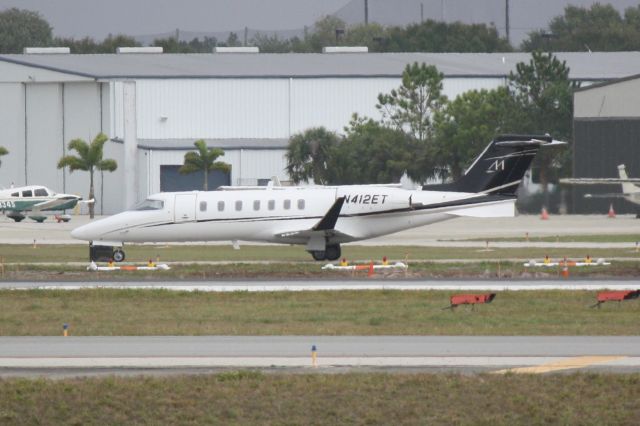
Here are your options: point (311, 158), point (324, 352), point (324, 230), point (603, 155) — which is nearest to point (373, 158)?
point (311, 158)

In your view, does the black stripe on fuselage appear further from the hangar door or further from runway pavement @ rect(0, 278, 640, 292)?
the hangar door

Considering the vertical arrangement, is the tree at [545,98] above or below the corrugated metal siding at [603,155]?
above

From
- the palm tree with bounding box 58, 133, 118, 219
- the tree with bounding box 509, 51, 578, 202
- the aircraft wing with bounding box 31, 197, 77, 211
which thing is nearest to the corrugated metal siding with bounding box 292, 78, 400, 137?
the tree with bounding box 509, 51, 578, 202

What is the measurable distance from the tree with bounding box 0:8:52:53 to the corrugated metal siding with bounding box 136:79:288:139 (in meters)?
84.1

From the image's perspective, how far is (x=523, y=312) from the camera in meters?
27.7

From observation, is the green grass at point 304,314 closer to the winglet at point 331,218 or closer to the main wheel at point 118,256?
the winglet at point 331,218

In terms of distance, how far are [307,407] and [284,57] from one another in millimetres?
88115

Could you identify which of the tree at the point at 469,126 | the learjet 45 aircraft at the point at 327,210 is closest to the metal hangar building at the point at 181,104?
the tree at the point at 469,126

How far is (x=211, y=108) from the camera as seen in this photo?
96438 mm

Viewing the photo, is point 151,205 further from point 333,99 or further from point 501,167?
point 333,99

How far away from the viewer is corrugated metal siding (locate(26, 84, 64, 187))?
98188mm

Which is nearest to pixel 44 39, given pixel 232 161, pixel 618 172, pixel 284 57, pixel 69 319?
pixel 284 57

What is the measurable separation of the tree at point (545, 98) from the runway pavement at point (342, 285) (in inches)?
Result: 2138

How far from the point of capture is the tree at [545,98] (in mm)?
90062
